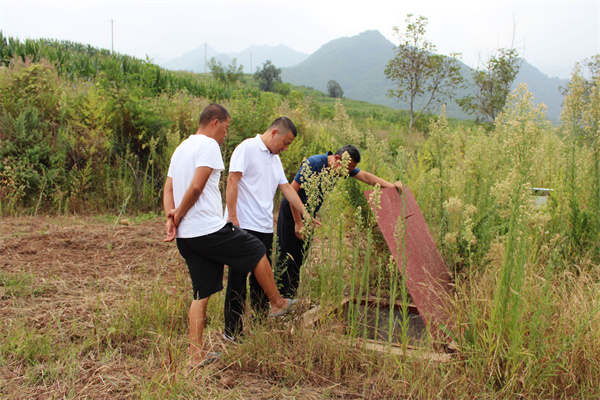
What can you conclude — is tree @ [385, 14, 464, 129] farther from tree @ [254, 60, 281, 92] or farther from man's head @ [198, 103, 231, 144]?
tree @ [254, 60, 281, 92]

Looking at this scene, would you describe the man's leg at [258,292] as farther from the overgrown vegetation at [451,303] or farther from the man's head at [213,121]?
the man's head at [213,121]

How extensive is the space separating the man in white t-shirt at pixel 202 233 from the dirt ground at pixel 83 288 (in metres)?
0.33

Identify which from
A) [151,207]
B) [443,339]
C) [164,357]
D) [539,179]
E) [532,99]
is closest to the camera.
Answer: [532,99]

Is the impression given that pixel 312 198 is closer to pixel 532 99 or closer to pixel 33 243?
pixel 532 99

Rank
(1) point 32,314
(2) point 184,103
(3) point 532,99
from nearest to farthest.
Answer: (3) point 532,99 < (1) point 32,314 < (2) point 184,103

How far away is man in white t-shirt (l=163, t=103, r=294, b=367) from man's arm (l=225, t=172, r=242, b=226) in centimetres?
9

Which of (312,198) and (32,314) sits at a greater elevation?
(312,198)

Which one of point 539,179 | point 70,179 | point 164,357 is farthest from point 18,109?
point 539,179

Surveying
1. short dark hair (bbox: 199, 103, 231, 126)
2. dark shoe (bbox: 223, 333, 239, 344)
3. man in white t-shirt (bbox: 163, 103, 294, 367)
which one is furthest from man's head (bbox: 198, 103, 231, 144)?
dark shoe (bbox: 223, 333, 239, 344)

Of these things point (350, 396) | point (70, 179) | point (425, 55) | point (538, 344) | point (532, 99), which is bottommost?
point (350, 396)

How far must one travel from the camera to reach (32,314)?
3.59 m

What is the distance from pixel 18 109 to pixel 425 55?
14.0 meters

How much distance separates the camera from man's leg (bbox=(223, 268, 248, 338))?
3236 mm

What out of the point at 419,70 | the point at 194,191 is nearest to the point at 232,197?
the point at 194,191
